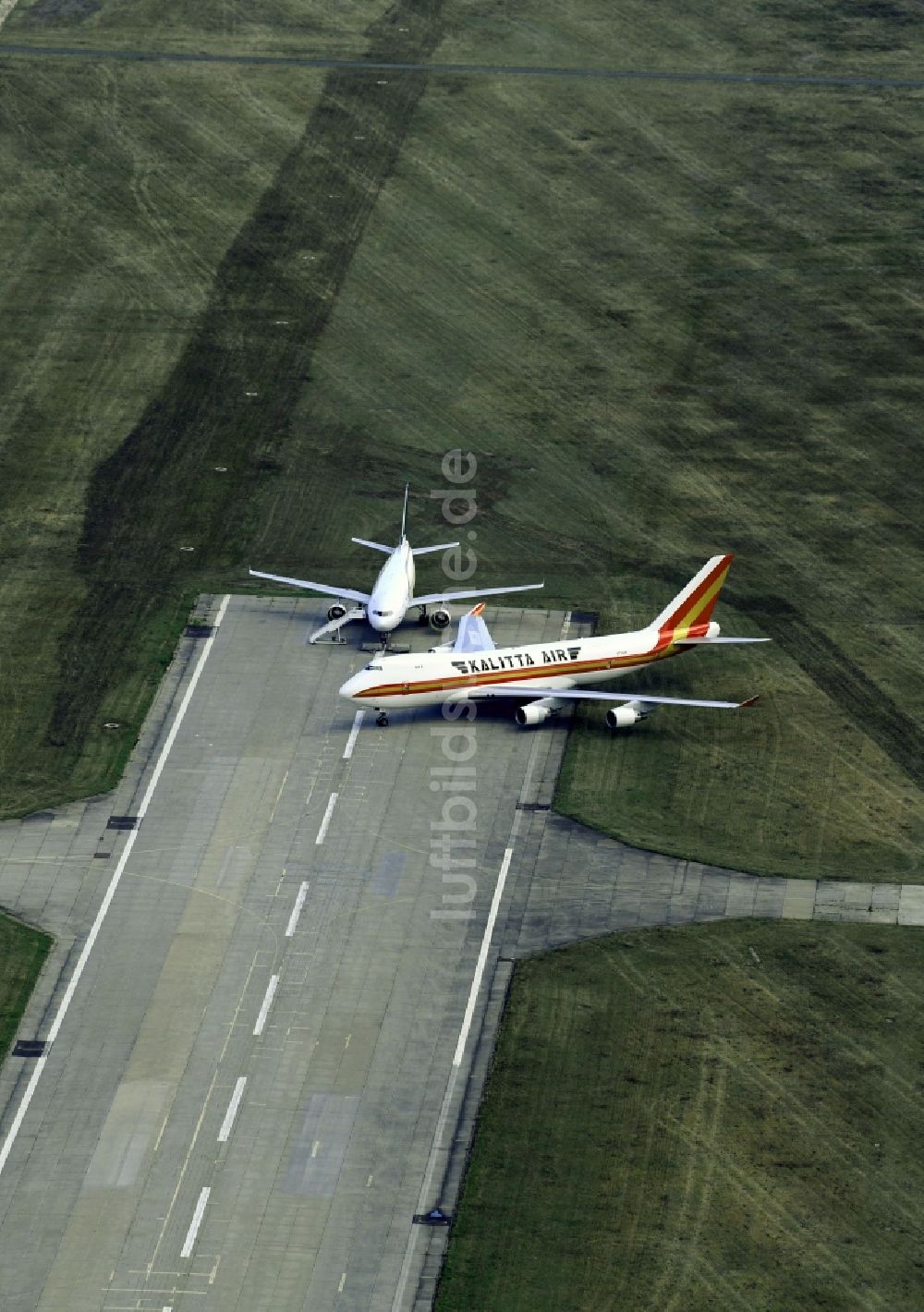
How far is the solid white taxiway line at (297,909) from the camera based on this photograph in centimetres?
15050

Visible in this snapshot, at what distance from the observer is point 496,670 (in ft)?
538

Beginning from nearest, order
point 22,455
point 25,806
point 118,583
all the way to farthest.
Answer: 1. point 25,806
2. point 118,583
3. point 22,455

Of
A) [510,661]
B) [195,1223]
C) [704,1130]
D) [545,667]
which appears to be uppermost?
[545,667]

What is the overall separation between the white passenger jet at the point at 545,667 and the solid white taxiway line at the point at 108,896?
12.6 m

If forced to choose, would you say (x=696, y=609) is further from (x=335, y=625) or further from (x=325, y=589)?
(x=325, y=589)

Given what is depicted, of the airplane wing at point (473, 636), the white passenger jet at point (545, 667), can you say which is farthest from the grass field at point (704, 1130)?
the airplane wing at point (473, 636)

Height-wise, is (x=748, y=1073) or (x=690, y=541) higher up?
(x=690, y=541)

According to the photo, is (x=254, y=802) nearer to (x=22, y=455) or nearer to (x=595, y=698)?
(x=595, y=698)

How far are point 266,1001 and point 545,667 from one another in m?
32.7

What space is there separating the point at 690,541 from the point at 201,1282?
79.5m

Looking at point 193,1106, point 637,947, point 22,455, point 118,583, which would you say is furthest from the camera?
point 22,455

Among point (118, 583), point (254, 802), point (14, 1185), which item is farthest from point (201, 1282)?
point (118, 583)

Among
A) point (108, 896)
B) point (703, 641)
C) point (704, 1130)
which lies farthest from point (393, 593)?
point (704, 1130)

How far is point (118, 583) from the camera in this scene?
183m
